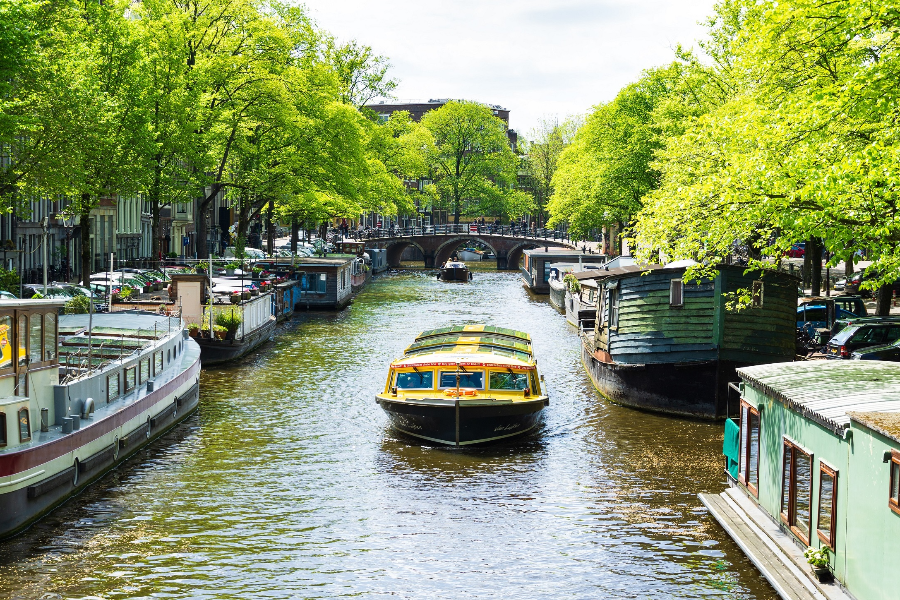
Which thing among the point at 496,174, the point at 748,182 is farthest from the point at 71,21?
the point at 496,174

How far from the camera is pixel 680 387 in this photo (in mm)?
29328

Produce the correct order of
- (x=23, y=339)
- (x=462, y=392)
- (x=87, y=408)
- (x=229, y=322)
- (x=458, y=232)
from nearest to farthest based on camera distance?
1. (x=23, y=339)
2. (x=87, y=408)
3. (x=462, y=392)
4. (x=229, y=322)
5. (x=458, y=232)

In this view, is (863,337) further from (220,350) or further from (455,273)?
(455,273)

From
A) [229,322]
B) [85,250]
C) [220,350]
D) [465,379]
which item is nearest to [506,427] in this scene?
[465,379]

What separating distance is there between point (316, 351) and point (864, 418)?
32767 mm

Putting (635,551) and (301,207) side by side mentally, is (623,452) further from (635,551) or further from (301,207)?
(301,207)

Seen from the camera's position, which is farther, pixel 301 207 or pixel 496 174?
pixel 496 174

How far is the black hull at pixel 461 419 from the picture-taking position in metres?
25.5

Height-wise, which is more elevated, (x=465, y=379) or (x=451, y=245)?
(x=451, y=245)

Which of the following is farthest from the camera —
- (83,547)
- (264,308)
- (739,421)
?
(264,308)

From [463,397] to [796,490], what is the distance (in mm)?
10772

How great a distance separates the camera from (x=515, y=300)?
73000mm

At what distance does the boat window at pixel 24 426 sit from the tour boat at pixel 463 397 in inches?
360

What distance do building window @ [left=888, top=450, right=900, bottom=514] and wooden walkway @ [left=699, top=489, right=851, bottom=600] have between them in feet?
7.18
